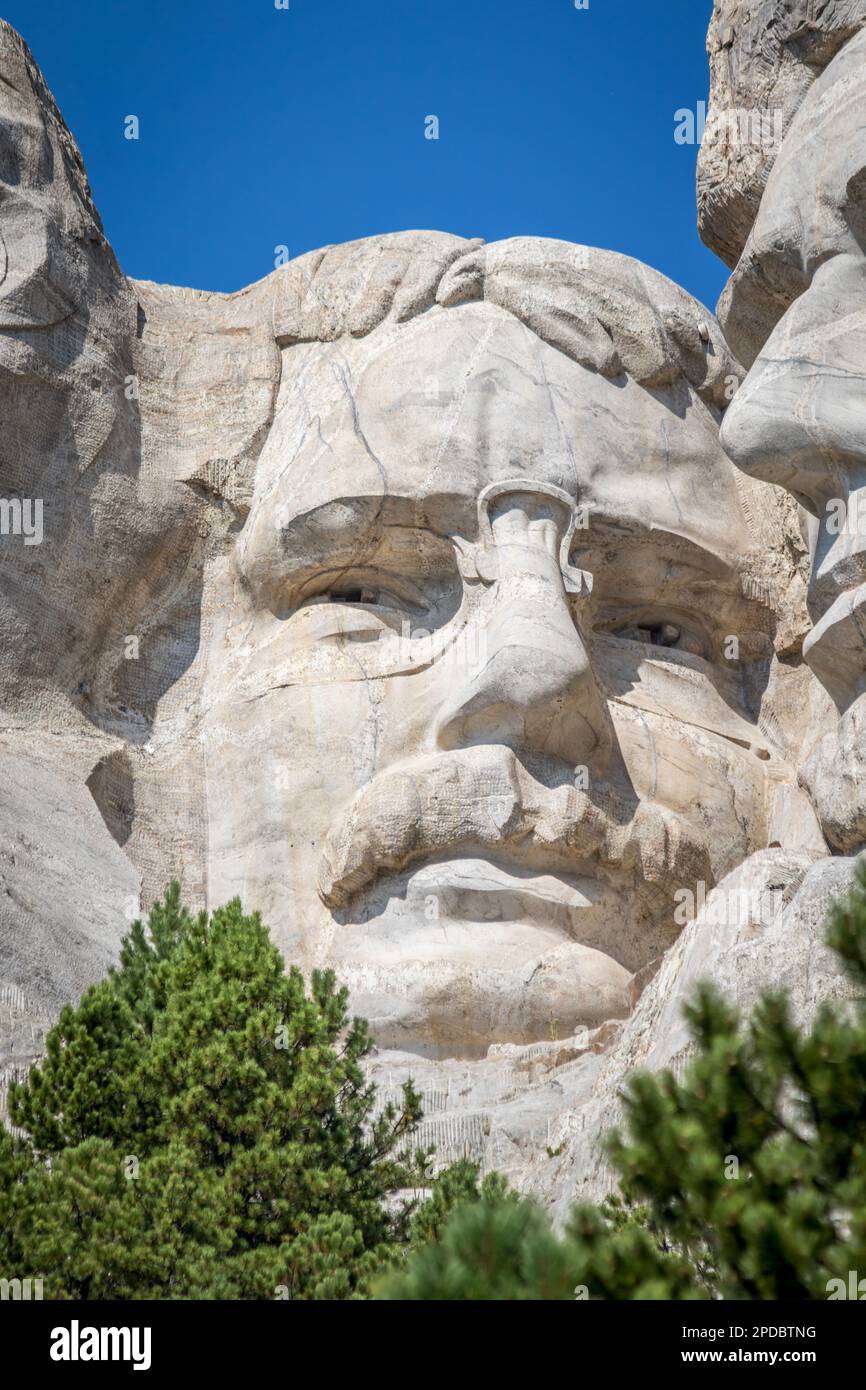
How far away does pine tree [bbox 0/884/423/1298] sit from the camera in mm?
7664

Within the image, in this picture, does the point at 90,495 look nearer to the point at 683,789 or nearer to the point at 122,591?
the point at 122,591

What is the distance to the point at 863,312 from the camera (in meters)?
10.7

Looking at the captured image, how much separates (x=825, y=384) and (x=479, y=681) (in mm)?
2921

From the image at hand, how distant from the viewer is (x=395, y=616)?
545 inches

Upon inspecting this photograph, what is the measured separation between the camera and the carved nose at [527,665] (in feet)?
41.4

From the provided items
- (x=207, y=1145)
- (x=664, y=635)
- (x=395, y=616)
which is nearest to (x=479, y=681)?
(x=395, y=616)

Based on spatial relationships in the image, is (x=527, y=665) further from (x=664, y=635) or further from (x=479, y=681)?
(x=664, y=635)

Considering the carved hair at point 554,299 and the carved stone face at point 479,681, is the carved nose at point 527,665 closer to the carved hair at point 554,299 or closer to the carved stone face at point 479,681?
the carved stone face at point 479,681

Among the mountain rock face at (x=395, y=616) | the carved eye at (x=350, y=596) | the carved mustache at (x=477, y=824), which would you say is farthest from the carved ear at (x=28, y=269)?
the carved mustache at (x=477, y=824)

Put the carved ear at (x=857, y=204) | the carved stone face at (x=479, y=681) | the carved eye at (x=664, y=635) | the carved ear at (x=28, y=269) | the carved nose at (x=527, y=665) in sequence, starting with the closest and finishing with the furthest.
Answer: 1. the carved ear at (x=857, y=204)
2. the carved stone face at (x=479, y=681)
3. the carved nose at (x=527, y=665)
4. the carved ear at (x=28, y=269)
5. the carved eye at (x=664, y=635)

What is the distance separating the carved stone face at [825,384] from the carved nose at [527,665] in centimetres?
200

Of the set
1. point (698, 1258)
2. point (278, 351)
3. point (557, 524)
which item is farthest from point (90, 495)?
point (698, 1258)

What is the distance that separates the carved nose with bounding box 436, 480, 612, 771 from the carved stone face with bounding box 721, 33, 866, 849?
200 centimetres

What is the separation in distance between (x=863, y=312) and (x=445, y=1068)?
13.2 ft
